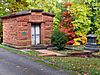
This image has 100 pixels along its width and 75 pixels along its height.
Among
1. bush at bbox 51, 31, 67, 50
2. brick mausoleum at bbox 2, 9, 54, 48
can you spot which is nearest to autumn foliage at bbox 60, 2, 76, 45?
brick mausoleum at bbox 2, 9, 54, 48

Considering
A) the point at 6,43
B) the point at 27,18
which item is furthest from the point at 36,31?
the point at 6,43

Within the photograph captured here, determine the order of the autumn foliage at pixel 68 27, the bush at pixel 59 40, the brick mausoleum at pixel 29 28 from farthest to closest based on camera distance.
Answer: the autumn foliage at pixel 68 27 → the brick mausoleum at pixel 29 28 → the bush at pixel 59 40

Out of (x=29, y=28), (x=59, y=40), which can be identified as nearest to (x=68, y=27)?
(x=29, y=28)

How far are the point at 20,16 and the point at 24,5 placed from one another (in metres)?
11.6

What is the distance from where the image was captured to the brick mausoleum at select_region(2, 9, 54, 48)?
20.8m

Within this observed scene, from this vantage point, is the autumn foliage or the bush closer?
the bush

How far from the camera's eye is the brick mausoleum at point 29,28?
20.8 metres

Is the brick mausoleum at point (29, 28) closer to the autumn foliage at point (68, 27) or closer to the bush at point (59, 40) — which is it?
the bush at point (59, 40)

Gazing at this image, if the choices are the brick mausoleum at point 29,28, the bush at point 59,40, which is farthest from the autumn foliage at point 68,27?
the bush at point 59,40

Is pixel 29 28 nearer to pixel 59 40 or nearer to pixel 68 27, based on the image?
pixel 59 40

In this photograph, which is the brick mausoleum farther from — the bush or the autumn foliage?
the autumn foliage

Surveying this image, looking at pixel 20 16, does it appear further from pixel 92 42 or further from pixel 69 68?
pixel 69 68

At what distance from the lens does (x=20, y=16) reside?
68.3 feet

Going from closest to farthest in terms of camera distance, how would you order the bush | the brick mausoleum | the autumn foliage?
1. the bush
2. the brick mausoleum
3. the autumn foliage
